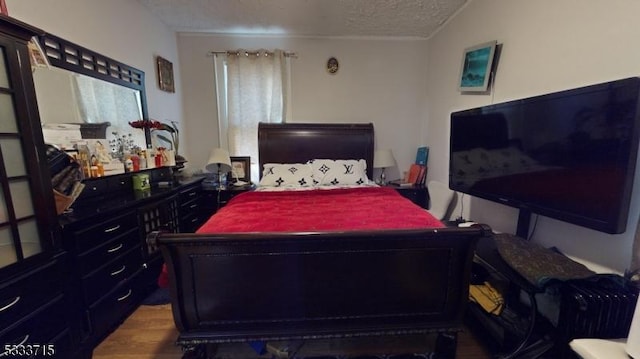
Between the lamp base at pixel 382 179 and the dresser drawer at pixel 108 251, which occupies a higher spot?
the lamp base at pixel 382 179

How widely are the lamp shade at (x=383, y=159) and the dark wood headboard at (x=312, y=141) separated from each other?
5.4 inches

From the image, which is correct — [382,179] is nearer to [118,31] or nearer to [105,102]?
[105,102]

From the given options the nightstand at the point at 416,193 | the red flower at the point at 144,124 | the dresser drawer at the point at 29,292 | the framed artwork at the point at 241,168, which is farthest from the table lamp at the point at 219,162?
the nightstand at the point at 416,193

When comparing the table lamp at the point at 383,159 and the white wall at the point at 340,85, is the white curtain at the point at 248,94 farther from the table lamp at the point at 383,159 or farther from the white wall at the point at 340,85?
the table lamp at the point at 383,159

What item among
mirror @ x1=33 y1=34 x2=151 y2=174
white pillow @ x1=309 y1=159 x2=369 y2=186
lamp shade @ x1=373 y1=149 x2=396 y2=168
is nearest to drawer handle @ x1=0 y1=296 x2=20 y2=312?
mirror @ x1=33 y1=34 x2=151 y2=174

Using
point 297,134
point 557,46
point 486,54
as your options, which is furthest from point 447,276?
point 297,134

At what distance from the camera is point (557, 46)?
5.62ft

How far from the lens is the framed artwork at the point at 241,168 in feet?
11.6

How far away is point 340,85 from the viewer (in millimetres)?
3607

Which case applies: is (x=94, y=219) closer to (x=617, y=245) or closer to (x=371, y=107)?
(x=617, y=245)

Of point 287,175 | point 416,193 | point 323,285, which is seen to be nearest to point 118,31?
point 287,175

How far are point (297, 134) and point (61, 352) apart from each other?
2.79 m

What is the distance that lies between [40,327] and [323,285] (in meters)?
1.36

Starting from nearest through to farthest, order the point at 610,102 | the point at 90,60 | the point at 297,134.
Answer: the point at 610,102 < the point at 90,60 < the point at 297,134
